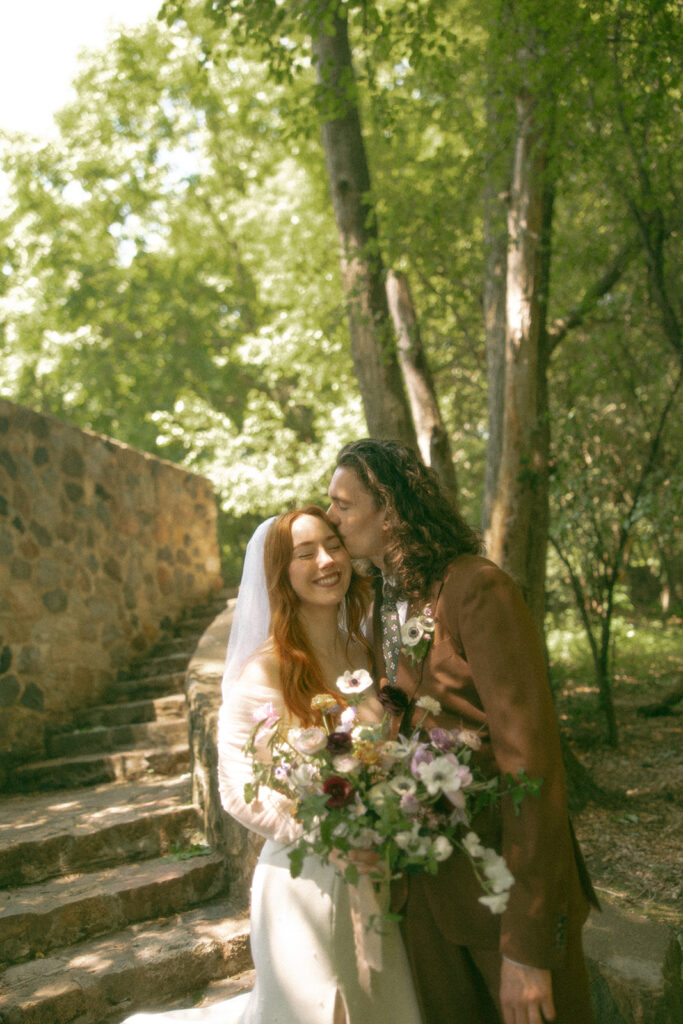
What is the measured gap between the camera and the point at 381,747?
1799mm

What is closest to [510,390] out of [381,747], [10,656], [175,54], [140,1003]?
[381,747]

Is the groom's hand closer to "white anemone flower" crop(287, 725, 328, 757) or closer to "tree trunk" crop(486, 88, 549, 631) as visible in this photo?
"white anemone flower" crop(287, 725, 328, 757)

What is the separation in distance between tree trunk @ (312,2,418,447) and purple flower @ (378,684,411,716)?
3.29m

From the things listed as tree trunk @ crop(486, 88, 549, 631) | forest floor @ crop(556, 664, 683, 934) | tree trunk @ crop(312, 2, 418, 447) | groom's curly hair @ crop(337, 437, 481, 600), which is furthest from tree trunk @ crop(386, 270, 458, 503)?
groom's curly hair @ crop(337, 437, 481, 600)

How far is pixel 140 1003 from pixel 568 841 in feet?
7.51

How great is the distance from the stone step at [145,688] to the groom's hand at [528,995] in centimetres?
533

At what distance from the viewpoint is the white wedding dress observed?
1.96 meters

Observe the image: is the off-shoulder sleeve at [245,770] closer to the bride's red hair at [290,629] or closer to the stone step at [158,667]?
the bride's red hair at [290,629]

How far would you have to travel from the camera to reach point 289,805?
6.56 ft

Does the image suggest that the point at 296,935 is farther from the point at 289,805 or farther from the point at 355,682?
the point at 355,682

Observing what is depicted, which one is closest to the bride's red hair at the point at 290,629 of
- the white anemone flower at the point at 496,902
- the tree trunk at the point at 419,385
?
the white anemone flower at the point at 496,902

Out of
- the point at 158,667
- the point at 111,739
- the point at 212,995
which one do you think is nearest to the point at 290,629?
the point at 212,995

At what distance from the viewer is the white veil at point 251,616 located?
236 centimetres

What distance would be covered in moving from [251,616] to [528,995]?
46.7 inches
